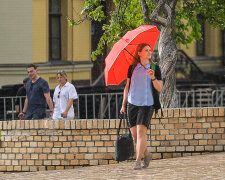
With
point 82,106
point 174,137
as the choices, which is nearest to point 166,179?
point 174,137

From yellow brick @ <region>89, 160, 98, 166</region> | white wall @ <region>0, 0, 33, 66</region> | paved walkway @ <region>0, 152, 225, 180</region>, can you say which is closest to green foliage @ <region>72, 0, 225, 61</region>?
yellow brick @ <region>89, 160, 98, 166</region>

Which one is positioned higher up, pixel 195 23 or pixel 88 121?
pixel 195 23

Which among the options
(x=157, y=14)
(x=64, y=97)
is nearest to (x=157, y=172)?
(x=157, y=14)

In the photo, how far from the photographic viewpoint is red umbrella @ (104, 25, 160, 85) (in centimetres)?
990

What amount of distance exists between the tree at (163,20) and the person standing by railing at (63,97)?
926 mm

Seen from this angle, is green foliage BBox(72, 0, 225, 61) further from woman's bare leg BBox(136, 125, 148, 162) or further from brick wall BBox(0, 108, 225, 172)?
woman's bare leg BBox(136, 125, 148, 162)

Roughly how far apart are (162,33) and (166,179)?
15.5 ft

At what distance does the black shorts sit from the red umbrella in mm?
459

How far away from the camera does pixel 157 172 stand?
966cm

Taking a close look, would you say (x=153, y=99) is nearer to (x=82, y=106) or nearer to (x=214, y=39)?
(x=82, y=106)

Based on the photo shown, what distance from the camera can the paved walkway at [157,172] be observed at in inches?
366

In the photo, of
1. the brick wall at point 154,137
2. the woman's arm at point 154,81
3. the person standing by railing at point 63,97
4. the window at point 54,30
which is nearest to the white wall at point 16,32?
the window at point 54,30

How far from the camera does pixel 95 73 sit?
2411 cm

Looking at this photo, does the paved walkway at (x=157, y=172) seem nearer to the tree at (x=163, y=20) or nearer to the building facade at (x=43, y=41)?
the tree at (x=163, y=20)
